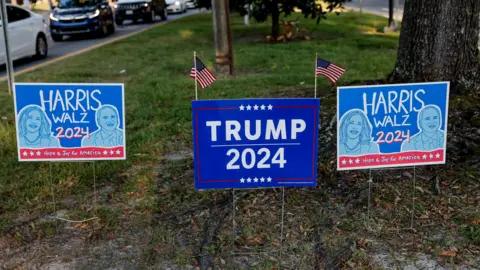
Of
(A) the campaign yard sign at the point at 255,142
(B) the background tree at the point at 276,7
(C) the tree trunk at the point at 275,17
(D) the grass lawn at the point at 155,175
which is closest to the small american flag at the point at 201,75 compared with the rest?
(A) the campaign yard sign at the point at 255,142

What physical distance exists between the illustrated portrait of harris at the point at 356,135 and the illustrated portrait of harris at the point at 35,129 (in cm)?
210

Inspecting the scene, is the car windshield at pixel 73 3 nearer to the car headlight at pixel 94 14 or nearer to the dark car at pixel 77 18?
the dark car at pixel 77 18

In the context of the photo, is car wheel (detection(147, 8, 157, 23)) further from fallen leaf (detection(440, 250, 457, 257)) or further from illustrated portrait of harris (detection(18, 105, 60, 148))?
fallen leaf (detection(440, 250, 457, 257))

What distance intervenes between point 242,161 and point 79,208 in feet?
5.20

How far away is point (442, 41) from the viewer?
549 centimetres

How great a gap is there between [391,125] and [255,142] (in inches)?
39.8

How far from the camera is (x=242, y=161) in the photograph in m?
3.75

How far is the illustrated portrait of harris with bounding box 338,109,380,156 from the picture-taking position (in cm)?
389

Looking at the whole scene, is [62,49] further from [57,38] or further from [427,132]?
[427,132]

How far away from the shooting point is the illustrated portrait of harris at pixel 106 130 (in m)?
4.13

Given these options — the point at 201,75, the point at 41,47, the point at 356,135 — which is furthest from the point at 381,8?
the point at 356,135

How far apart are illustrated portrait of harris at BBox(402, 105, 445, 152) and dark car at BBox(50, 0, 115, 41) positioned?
16495 millimetres

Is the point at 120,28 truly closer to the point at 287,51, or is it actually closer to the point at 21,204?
the point at 287,51

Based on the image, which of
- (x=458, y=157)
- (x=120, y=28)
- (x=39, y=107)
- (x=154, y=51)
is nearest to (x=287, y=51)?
(x=154, y=51)
